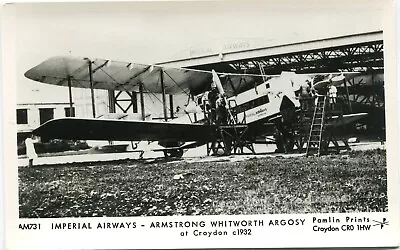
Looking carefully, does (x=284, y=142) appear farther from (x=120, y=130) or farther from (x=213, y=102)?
(x=120, y=130)

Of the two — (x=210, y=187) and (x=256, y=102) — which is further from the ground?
(x=256, y=102)

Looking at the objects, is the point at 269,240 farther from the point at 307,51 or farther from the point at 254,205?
the point at 307,51

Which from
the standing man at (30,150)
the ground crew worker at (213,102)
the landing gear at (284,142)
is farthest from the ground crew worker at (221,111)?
the standing man at (30,150)

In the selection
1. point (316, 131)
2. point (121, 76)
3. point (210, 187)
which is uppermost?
point (121, 76)

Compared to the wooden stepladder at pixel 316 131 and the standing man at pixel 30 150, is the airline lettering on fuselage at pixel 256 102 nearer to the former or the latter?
the wooden stepladder at pixel 316 131

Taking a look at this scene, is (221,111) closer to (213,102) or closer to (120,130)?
(213,102)

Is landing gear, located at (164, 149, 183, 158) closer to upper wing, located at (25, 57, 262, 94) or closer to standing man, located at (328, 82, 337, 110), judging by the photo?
upper wing, located at (25, 57, 262, 94)

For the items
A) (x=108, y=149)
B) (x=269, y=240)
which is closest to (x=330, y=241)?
(x=269, y=240)

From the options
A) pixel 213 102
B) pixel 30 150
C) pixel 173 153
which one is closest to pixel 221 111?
pixel 213 102
